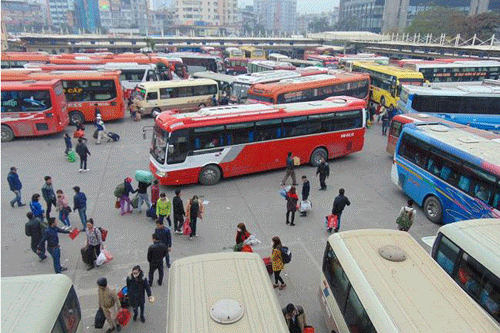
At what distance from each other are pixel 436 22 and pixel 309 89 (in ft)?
207

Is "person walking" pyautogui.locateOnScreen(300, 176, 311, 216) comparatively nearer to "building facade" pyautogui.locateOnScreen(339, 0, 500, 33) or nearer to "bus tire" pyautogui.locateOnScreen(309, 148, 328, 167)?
"bus tire" pyautogui.locateOnScreen(309, 148, 328, 167)

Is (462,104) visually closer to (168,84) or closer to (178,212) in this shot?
(178,212)

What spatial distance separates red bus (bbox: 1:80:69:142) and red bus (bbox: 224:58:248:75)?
28.1 meters

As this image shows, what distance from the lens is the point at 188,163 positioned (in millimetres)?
12664

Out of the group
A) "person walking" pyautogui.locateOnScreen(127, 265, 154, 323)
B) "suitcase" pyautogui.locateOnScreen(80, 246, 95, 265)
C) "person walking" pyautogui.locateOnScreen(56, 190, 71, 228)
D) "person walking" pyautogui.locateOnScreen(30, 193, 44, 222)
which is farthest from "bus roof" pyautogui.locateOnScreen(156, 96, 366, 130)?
"person walking" pyautogui.locateOnScreen(127, 265, 154, 323)

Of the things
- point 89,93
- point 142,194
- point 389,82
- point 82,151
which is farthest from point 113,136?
point 389,82

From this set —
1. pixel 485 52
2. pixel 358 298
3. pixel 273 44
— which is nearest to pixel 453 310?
pixel 358 298

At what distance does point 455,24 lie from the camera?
6269cm

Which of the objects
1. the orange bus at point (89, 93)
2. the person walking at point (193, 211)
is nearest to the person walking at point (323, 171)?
the person walking at point (193, 211)

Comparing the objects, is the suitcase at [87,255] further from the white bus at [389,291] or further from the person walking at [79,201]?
the white bus at [389,291]

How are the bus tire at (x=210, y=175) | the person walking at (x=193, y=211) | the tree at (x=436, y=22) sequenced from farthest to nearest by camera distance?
the tree at (x=436, y=22)
the bus tire at (x=210, y=175)
the person walking at (x=193, y=211)

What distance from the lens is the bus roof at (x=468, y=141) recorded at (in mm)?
9234

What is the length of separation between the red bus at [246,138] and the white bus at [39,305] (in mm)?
7276

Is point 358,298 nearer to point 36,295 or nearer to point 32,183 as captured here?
point 36,295
